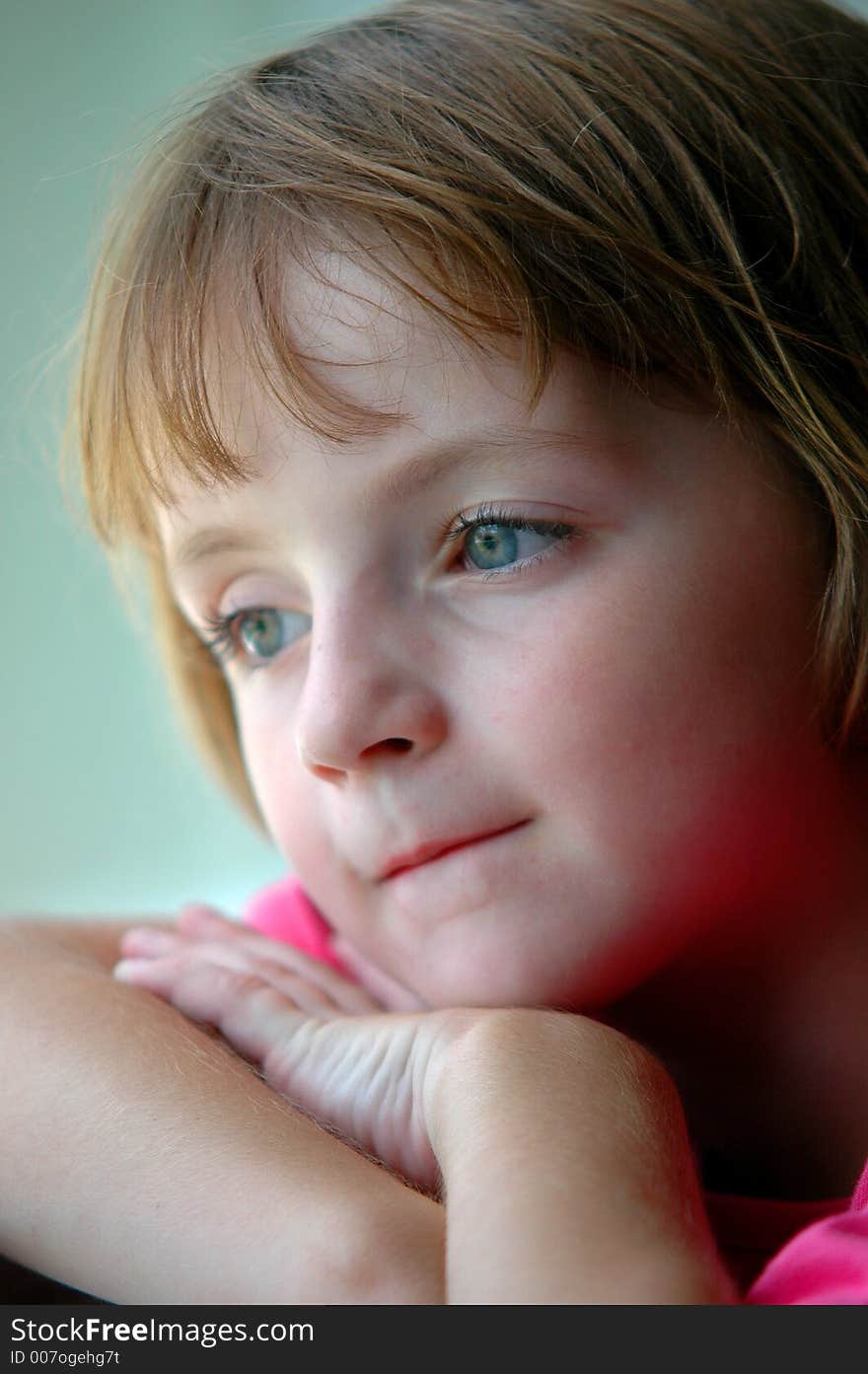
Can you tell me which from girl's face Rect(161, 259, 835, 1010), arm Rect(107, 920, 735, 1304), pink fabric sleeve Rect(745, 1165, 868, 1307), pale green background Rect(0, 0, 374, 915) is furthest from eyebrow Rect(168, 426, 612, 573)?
pale green background Rect(0, 0, 374, 915)

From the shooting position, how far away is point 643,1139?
2.09ft

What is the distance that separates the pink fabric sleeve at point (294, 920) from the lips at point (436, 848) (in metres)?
0.28

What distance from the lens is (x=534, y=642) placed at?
0.80 meters

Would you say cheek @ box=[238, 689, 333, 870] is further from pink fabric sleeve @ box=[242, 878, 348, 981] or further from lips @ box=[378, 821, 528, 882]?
pink fabric sleeve @ box=[242, 878, 348, 981]

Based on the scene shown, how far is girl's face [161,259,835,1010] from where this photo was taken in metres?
0.79

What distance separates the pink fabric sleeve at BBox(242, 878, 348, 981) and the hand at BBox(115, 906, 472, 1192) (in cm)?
14

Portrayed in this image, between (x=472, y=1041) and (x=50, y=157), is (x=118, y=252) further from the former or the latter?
(x=50, y=157)

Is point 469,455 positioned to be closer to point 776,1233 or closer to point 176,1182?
point 176,1182

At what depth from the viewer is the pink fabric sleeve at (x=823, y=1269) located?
1.84ft

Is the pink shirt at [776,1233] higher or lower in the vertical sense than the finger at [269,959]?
lower

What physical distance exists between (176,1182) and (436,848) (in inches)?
10.3

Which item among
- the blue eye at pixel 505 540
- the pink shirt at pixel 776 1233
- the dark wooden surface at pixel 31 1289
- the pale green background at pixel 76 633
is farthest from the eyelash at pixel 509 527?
the pale green background at pixel 76 633

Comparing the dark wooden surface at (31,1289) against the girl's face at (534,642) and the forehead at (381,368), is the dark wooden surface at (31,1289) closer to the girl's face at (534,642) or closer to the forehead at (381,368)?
the girl's face at (534,642)
